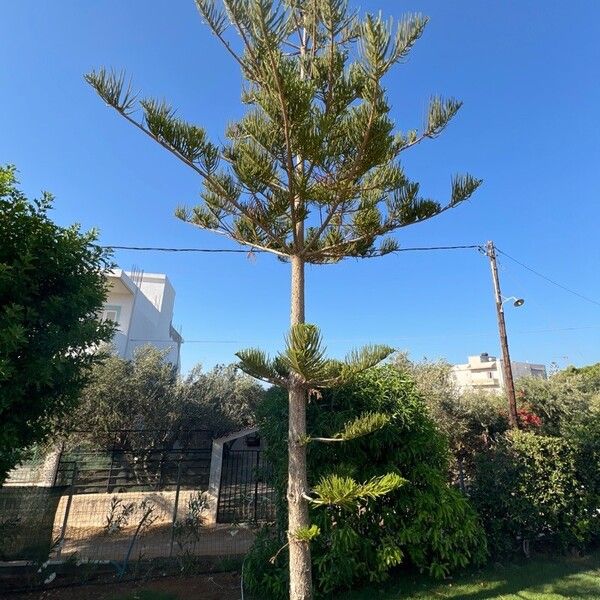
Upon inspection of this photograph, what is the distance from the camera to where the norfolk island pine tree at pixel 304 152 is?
278 centimetres

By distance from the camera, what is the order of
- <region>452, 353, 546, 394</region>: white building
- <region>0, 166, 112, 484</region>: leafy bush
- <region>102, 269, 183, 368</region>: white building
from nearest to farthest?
<region>0, 166, 112, 484</region>: leafy bush < <region>102, 269, 183, 368</region>: white building < <region>452, 353, 546, 394</region>: white building

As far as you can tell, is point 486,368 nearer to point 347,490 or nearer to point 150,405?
point 150,405

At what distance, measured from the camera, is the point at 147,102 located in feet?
9.79

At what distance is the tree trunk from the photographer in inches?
114

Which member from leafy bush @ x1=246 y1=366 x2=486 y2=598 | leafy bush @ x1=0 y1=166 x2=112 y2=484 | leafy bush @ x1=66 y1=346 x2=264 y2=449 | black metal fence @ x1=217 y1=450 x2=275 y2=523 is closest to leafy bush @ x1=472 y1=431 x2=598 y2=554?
leafy bush @ x1=246 y1=366 x2=486 y2=598

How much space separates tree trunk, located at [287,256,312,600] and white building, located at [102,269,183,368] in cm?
1192

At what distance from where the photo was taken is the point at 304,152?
10.1ft

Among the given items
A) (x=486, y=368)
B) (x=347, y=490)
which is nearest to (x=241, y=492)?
(x=347, y=490)

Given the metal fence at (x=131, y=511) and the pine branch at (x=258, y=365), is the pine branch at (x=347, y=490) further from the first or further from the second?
the metal fence at (x=131, y=511)

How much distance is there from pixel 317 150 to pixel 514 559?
5.71 m

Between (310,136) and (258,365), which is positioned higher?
(310,136)

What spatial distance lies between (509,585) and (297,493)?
123 inches

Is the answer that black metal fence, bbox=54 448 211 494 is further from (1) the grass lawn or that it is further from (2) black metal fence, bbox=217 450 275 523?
(1) the grass lawn

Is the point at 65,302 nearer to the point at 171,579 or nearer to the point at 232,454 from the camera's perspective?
the point at 171,579
